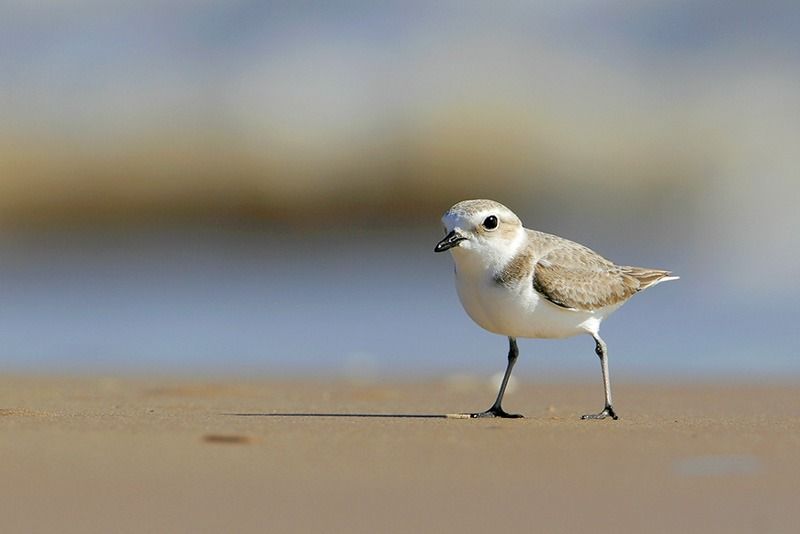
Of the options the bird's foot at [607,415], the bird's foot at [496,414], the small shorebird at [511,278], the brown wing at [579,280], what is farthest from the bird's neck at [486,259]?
the bird's foot at [607,415]

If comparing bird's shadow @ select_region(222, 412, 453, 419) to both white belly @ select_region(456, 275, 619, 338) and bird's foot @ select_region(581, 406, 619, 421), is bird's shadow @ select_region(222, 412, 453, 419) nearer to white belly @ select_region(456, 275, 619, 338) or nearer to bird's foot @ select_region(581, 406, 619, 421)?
white belly @ select_region(456, 275, 619, 338)

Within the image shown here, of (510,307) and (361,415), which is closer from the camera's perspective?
(510,307)

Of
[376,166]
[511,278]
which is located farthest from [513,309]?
[376,166]

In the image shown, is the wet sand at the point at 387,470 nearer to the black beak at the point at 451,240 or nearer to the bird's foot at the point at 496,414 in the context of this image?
the bird's foot at the point at 496,414

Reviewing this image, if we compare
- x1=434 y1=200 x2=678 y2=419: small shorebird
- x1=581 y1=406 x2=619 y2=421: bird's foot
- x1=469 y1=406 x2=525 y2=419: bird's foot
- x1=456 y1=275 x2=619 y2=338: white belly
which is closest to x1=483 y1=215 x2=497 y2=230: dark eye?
x1=434 y1=200 x2=678 y2=419: small shorebird

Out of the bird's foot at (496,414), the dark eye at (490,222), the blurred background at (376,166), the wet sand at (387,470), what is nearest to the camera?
the wet sand at (387,470)

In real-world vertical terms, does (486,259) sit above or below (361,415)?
above

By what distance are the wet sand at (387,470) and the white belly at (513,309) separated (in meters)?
0.45

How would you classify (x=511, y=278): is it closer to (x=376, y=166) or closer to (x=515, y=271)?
(x=515, y=271)

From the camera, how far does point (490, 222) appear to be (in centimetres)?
694

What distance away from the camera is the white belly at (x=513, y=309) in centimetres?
682

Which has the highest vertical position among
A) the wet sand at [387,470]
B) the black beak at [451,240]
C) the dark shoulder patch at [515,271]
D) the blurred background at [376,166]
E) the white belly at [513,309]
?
the blurred background at [376,166]

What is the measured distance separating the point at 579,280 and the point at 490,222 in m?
0.54

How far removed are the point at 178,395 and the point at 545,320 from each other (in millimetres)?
2537
